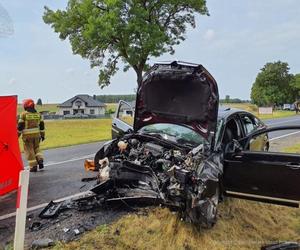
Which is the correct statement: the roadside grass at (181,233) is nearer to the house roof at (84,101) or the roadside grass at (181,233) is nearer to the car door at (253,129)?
the car door at (253,129)

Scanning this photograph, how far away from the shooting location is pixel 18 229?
171 inches

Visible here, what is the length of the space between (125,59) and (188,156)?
101ft

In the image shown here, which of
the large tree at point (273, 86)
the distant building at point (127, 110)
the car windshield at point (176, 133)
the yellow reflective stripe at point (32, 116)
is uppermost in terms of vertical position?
the large tree at point (273, 86)

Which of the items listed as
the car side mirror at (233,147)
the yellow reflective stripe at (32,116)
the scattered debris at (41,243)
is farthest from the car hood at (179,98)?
the yellow reflective stripe at (32,116)

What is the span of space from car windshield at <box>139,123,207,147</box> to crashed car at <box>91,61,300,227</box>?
0.02 meters

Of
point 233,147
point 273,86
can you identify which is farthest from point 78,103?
point 233,147

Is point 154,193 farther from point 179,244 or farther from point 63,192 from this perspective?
point 63,192

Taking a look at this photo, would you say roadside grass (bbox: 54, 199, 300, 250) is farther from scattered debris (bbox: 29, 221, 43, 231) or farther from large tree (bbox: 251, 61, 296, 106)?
large tree (bbox: 251, 61, 296, 106)

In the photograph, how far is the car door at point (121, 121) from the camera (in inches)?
357

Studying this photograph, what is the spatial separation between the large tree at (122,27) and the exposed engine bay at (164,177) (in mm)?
27068

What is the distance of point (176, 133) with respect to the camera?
6824 mm

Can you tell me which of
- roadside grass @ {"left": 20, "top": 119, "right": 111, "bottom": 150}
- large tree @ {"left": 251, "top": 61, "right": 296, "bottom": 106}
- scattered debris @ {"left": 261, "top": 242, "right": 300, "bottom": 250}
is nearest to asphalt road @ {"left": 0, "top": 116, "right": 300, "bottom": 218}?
scattered debris @ {"left": 261, "top": 242, "right": 300, "bottom": 250}

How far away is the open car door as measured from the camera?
18.9 feet

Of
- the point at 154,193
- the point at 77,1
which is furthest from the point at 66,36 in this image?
the point at 154,193
